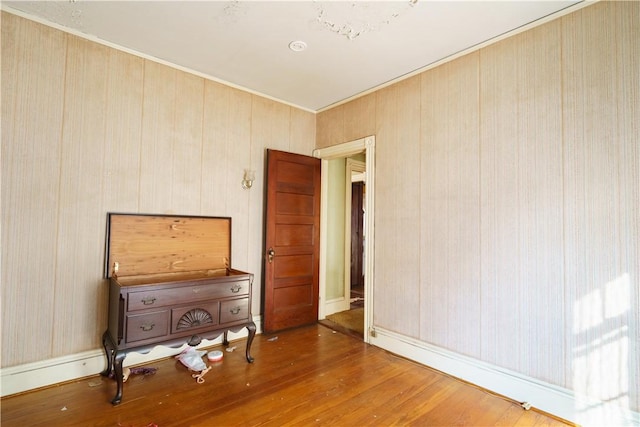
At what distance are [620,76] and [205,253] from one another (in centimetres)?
357

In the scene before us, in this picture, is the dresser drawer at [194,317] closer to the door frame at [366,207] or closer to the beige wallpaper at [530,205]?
the door frame at [366,207]

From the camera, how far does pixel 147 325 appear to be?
A: 2.43 metres

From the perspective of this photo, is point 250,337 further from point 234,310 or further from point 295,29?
point 295,29

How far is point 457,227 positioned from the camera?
9.14 ft

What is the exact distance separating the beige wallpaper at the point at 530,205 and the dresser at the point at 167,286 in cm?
162

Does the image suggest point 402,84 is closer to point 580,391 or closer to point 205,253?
point 205,253

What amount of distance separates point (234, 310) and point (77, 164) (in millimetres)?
1800

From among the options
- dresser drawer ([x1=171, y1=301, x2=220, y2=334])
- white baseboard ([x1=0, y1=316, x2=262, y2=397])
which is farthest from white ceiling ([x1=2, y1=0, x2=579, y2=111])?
white baseboard ([x1=0, y1=316, x2=262, y2=397])

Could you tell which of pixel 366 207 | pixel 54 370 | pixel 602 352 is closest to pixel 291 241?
pixel 366 207

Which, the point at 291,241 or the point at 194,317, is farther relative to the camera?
the point at 291,241

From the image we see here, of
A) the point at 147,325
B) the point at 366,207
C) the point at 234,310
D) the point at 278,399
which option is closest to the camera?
the point at 278,399

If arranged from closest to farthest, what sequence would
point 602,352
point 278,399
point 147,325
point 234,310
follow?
point 602,352 < point 278,399 < point 147,325 < point 234,310

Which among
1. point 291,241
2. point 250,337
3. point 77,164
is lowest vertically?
point 250,337

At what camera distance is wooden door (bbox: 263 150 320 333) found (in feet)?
12.1
